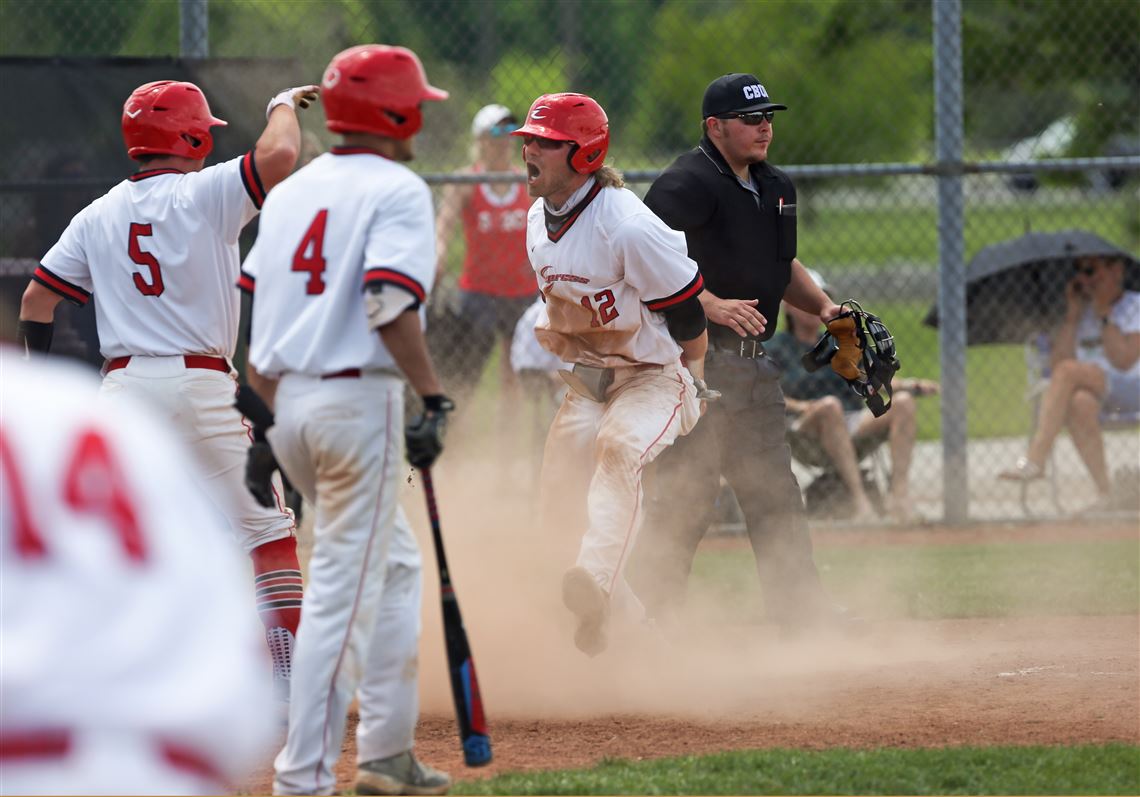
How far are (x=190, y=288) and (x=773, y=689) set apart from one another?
2417 millimetres

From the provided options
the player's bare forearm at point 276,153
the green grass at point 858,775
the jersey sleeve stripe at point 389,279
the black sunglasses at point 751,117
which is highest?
the black sunglasses at point 751,117

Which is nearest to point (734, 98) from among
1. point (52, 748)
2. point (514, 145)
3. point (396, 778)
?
point (396, 778)

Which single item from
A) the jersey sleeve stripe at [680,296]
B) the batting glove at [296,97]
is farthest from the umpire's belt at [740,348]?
the batting glove at [296,97]

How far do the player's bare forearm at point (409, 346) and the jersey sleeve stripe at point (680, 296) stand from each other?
1717 mm

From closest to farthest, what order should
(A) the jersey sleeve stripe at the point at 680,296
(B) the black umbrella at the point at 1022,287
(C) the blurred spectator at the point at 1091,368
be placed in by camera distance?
(A) the jersey sleeve stripe at the point at 680,296 < (C) the blurred spectator at the point at 1091,368 < (B) the black umbrella at the point at 1022,287

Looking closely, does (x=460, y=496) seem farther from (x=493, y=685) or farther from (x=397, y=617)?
(x=397, y=617)

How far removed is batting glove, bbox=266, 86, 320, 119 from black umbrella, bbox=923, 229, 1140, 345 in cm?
515

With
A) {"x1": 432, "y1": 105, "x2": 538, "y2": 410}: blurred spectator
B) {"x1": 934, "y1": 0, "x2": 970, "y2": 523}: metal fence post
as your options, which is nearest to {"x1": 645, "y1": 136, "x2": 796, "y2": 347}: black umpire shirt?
{"x1": 934, "y1": 0, "x2": 970, "y2": 523}: metal fence post

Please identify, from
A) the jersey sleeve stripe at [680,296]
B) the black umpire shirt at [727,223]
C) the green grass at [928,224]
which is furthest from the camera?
the green grass at [928,224]

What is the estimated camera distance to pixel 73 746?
155 cm

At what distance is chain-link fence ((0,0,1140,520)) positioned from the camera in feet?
25.8

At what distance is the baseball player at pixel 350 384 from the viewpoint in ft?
12.4

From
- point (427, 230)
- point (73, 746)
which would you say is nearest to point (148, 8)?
point (427, 230)

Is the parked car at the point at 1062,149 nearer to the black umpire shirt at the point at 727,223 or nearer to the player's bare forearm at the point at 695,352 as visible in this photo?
the black umpire shirt at the point at 727,223
